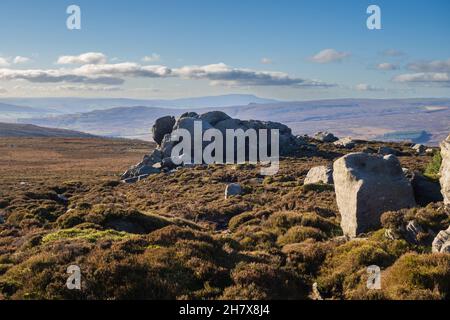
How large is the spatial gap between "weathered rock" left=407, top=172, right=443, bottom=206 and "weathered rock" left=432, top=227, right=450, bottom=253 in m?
6.54

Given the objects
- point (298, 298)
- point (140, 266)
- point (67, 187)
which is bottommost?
point (67, 187)

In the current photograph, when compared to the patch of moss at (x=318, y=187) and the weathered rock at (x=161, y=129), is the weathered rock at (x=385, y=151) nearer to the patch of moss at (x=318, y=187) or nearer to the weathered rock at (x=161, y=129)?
the patch of moss at (x=318, y=187)

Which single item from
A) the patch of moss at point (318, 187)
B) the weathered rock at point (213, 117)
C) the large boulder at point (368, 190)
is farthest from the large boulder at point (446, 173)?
the weathered rock at point (213, 117)

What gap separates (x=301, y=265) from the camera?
1373 cm

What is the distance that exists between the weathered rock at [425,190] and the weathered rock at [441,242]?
6540 millimetres

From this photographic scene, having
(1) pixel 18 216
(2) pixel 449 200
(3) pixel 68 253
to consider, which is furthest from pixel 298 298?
(1) pixel 18 216

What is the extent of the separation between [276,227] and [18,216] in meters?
20.1

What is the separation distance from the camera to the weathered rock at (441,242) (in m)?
12.5

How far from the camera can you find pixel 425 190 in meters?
19.7

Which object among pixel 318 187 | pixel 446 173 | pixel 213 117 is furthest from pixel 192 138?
pixel 446 173

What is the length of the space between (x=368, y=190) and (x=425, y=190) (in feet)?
12.6

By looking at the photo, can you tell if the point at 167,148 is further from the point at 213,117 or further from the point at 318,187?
the point at 318,187

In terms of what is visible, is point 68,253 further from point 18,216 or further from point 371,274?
point 18,216

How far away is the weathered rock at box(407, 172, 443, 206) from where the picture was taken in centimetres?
1936
